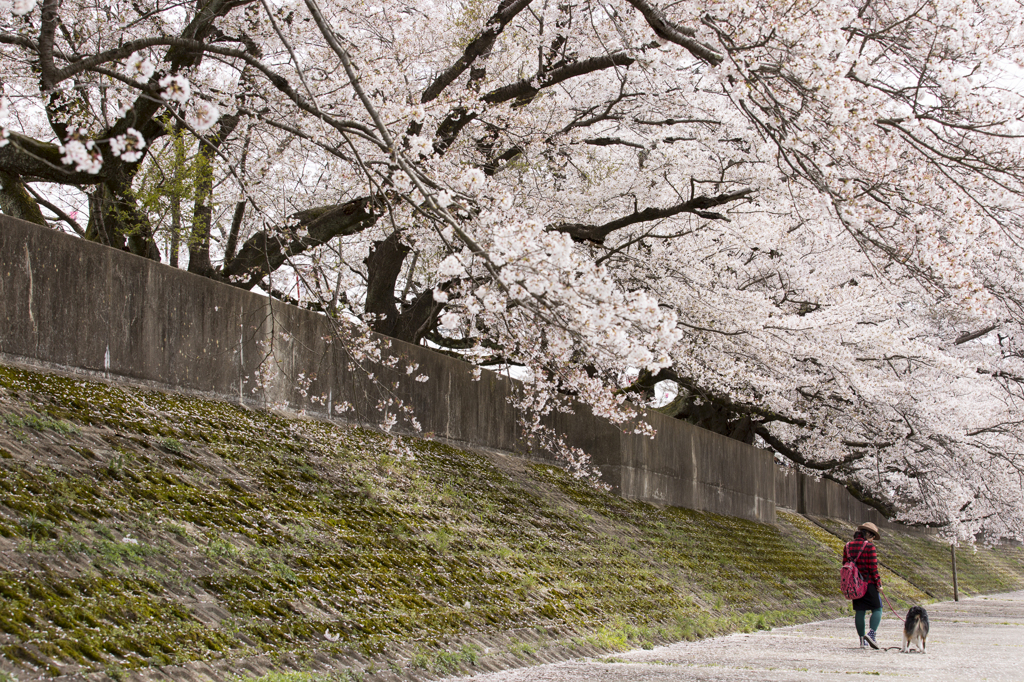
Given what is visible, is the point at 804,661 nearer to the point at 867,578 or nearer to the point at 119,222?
the point at 867,578

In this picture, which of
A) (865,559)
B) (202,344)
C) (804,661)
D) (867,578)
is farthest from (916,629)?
(202,344)

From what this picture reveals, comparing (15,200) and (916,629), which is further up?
(15,200)

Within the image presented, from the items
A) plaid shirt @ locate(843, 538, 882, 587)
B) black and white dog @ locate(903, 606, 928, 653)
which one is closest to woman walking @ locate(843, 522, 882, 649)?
plaid shirt @ locate(843, 538, 882, 587)

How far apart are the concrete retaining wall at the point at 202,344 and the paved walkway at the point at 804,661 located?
323 cm

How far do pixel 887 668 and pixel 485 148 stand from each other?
8702 mm

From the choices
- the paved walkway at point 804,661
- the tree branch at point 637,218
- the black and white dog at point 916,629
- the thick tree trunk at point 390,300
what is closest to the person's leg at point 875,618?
the paved walkway at point 804,661

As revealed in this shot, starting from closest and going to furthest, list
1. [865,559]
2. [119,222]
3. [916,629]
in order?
[119,222], [916,629], [865,559]

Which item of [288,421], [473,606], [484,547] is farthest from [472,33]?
[473,606]

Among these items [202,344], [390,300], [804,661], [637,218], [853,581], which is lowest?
[804,661]

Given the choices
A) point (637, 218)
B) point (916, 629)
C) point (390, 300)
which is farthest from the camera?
point (390, 300)

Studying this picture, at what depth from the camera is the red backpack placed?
11484 mm

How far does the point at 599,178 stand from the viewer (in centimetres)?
1564

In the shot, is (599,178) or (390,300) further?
(599,178)

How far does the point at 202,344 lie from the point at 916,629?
340 inches
